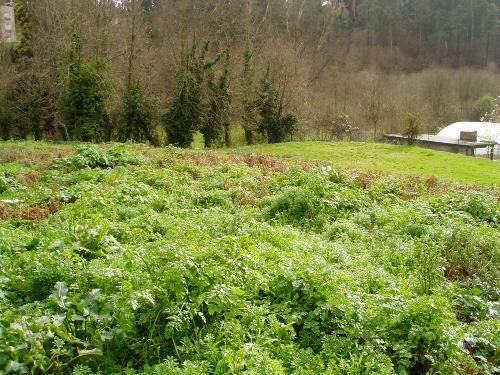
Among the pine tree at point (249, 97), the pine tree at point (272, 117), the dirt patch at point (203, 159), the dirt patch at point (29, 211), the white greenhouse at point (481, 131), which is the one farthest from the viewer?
the white greenhouse at point (481, 131)

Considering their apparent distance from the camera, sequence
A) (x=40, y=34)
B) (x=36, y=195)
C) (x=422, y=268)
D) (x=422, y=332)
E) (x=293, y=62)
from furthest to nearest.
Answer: (x=293, y=62)
(x=40, y=34)
(x=36, y=195)
(x=422, y=268)
(x=422, y=332)

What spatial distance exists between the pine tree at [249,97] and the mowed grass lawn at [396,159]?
12.1 ft

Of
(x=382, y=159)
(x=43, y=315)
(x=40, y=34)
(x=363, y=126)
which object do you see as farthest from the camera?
(x=363, y=126)

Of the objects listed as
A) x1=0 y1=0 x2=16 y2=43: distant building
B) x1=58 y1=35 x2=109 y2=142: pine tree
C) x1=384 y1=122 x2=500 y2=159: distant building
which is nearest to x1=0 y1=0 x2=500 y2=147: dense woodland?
x1=58 y1=35 x2=109 y2=142: pine tree

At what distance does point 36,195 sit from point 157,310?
20.9ft

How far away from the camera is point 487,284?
255 inches

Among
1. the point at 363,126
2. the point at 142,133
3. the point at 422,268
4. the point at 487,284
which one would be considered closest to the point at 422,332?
the point at 422,268

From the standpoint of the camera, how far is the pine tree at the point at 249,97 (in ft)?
95.5

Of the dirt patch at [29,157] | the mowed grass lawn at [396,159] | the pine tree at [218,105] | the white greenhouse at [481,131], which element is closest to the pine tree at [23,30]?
the pine tree at [218,105]

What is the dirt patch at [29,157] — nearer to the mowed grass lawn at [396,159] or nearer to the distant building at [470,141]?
the mowed grass lawn at [396,159]

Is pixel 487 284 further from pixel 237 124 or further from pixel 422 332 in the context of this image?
pixel 237 124

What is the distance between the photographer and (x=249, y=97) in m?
29.1

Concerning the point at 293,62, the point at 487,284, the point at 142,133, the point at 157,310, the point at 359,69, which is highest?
the point at 359,69

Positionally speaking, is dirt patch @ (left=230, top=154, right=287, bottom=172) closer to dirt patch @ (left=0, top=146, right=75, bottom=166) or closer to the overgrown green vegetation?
dirt patch @ (left=0, top=146, right=75, bottom=166)
